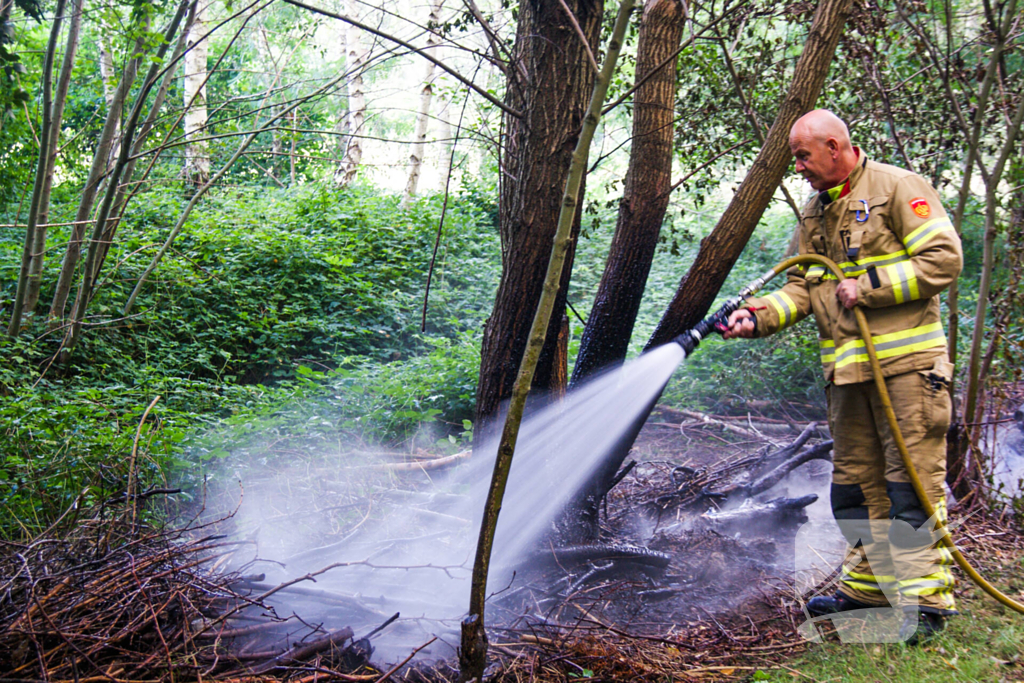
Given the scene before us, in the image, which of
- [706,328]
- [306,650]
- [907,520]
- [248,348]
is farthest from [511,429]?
[248,348]

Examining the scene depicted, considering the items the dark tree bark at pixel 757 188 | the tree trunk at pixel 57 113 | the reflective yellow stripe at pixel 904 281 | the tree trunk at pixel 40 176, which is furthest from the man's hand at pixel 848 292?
the tree trunk at pixel 57 113

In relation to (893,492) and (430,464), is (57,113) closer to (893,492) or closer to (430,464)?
(430,464)

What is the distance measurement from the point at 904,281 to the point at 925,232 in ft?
0.72

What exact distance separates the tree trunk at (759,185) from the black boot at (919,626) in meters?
1.60

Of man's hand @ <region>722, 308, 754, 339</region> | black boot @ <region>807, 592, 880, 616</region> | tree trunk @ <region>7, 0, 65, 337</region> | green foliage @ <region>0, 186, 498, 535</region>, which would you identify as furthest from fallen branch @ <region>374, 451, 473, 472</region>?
tree trunk @ <region>7, 0, 65, 337</region>

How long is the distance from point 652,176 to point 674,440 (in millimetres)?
2817

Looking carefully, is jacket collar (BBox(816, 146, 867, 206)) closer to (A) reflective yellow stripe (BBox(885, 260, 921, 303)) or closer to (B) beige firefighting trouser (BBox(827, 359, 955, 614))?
Answer: (A) reflective yellow stripe (BBox(885, 260, 921, 303))

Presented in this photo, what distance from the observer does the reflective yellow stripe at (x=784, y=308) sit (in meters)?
2.97

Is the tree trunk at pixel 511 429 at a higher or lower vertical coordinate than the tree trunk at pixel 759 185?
lower

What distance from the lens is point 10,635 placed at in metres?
1.89

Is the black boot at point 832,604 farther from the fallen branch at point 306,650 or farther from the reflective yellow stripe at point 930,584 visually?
the fallen branch at point 306,650

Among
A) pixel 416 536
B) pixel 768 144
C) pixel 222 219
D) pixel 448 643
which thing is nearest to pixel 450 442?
pixel 416 536

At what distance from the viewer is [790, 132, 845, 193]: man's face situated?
2.76 metres

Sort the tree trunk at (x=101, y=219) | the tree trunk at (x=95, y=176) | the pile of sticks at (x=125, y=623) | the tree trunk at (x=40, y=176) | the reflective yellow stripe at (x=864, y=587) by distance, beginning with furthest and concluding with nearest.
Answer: the tree trunk at (x=95, y=176)
the tree trunk at (x=40, y=176)
the tree trunk at (x=101, y=219)
the reflective yellow stripe at (x=864, y=587)
the pile of sticks at (x=125, y=623)
